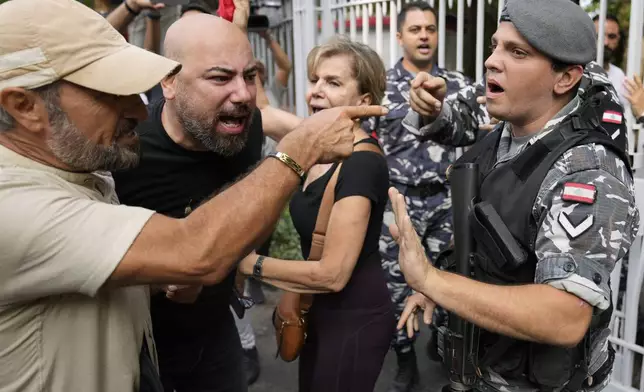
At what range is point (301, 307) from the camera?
85.4 inches

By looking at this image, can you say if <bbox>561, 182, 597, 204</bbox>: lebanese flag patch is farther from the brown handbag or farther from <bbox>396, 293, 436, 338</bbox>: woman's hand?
the brown handbag

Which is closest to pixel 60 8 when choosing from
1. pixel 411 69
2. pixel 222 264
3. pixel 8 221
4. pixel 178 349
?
pixel 8 221

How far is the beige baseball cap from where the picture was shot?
124 cm

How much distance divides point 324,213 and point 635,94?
185 centimetres

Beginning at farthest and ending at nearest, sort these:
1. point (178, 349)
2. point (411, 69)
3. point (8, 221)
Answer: point (411, 69)
point (178, 349)
point (8, 221)

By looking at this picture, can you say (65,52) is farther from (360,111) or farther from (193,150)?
(193,150)

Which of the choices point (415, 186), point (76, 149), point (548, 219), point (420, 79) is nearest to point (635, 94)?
point (415, 186)

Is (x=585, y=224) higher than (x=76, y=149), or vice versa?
(x=76, y=149)

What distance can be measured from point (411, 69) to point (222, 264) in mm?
3021

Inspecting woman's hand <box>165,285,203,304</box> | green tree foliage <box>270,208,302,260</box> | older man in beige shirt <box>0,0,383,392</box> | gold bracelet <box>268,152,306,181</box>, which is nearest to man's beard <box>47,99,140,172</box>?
older man in beige shirt <box>0,0,383,392</box>

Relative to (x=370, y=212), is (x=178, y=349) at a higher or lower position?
lower

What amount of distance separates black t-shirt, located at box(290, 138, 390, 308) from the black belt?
1.50 m

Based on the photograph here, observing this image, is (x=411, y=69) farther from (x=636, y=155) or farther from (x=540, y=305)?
(x=540, y=305)

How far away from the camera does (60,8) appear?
51.1 inches
